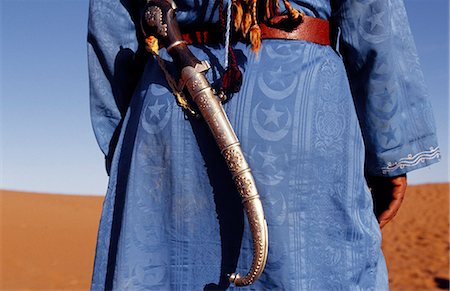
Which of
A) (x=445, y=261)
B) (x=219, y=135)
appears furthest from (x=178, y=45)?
(x=445, y=261)

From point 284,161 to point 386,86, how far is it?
316 mm

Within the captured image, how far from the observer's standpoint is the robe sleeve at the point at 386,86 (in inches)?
59.1

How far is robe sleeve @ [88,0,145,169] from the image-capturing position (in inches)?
→ 67.2

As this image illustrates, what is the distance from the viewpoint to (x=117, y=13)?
1.70 metres

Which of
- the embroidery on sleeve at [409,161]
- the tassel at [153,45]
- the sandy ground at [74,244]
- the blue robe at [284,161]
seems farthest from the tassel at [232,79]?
the sandy ground at [74,244]

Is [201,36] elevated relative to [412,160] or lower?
elevated

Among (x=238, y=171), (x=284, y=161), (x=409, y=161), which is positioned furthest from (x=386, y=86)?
(x=238, y=171)

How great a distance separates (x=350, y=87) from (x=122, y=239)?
2.10 feet

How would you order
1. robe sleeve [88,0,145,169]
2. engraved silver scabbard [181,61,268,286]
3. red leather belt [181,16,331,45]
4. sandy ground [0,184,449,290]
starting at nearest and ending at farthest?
engraved silver scabbard [181,61,268,286]
red leather belt [181,16,331,45]
robe sleeve [88,0,145,169]
sandy ground [0,184,449,290]

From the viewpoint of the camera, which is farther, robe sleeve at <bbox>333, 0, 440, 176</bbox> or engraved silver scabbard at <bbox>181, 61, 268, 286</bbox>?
robe sleeve at <bbox>333, 0, 440, 176</bbox>

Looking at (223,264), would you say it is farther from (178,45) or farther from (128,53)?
(128,53)

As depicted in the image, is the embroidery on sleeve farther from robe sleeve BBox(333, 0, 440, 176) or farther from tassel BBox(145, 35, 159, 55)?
tassel BBox(145, 35, 159, 55)

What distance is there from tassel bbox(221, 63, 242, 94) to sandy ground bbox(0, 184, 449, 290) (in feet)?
22.1

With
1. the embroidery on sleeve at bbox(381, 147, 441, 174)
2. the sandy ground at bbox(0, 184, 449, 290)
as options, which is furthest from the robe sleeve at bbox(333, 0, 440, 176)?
the sandy ground at bbox(0, 184, 449, 290)
